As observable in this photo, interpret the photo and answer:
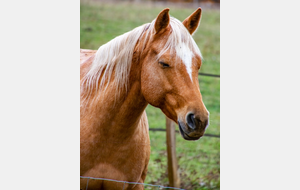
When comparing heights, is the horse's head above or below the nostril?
above

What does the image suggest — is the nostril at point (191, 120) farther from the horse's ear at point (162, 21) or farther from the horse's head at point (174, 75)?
the horse's ear at point (162, 21)

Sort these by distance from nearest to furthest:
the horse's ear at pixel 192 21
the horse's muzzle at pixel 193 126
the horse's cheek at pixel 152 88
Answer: the horse's muzzle at pixel 193 126 → the horse's cheek at pixel 152 88 → the horse's ear at pixel 192 21

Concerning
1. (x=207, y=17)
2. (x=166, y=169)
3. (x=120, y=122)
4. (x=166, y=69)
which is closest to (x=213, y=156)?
(x=166, y=169)

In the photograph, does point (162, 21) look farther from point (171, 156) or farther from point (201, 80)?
point (201, 80)

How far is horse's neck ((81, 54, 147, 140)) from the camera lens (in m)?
2.12

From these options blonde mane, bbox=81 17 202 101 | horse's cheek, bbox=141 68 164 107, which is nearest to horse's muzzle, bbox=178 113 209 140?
horse's cheek, bbox=141 68 164 107

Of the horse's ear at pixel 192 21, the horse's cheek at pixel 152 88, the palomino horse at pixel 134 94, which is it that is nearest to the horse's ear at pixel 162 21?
the palomino horse at pixel 134 94

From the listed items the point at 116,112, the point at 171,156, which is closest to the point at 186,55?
the point at 116,112

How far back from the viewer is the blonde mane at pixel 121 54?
6.31 feet

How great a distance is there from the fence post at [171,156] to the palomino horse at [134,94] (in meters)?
1.46

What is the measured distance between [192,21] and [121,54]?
→ 0.57 m

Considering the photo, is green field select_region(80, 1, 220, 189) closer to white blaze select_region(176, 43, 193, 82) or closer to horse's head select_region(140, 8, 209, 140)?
horse's head select_region(140, 8, 209, 140)

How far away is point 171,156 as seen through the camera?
3900 mm
